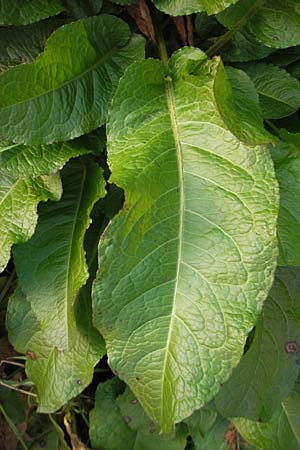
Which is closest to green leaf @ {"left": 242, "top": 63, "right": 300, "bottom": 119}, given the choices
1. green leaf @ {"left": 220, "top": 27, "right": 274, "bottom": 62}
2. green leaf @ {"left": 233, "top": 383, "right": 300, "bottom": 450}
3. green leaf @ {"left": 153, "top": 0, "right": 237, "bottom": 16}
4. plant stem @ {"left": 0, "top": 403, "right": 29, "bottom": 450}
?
green leaf @ {"left": 220, "top": 27, "right": 274, "bottom": 62}

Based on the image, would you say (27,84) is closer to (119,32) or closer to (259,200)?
(119,32)

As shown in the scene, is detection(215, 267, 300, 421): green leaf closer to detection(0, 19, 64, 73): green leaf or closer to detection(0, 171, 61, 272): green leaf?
detection(0, 171, 61, 272): green leaf

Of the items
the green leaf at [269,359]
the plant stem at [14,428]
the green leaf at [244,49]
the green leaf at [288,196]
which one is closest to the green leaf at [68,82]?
the green leaf at [244,49]

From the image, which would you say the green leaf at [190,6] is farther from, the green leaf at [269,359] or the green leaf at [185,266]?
the green leaf at [269,359]

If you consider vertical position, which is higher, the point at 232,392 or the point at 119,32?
the point at 119,32

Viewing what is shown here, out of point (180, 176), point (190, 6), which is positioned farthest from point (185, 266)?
point (190, 6)

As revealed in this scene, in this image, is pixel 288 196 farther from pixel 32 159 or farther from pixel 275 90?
pixel 32 159

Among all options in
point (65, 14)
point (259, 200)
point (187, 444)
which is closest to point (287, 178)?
point (259, 200)
